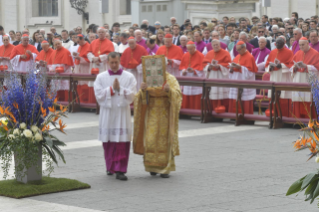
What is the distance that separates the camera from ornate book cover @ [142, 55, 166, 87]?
31.7 ft

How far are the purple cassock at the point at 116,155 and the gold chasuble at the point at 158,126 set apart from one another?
1.13 feet

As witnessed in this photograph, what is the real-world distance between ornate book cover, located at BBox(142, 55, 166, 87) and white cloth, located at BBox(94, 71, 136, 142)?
0.77ft

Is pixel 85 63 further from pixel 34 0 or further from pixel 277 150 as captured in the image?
pixel 34 0

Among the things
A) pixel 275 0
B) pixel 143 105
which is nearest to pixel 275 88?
pixel 143 105

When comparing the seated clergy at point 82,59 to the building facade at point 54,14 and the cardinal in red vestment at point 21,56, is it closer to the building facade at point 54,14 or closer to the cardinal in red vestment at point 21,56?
the cardinal in red vestment at point 21,56

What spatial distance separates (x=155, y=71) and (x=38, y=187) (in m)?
2.43

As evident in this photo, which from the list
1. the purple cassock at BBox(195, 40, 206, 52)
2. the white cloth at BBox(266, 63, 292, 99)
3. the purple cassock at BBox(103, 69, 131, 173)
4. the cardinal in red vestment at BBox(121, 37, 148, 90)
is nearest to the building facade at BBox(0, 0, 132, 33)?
the purple cassock at BBox(195, 40, 206, 52)

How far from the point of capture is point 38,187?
834 centimetres

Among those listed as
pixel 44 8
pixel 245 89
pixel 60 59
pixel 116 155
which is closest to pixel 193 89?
pixel 245 89

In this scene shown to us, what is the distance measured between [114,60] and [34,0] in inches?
1109

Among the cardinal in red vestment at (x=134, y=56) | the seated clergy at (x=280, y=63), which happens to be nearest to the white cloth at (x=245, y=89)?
the seated clergy at (x=280, y=63)

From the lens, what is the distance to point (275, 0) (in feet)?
87.6

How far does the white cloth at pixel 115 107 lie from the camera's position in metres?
9.51

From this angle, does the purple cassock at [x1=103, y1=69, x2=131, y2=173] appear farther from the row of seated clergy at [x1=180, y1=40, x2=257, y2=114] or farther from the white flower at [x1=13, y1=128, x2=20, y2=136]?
Result: the row of seated clergy at [x1=180, y1=40, x2=257, y2=114]
